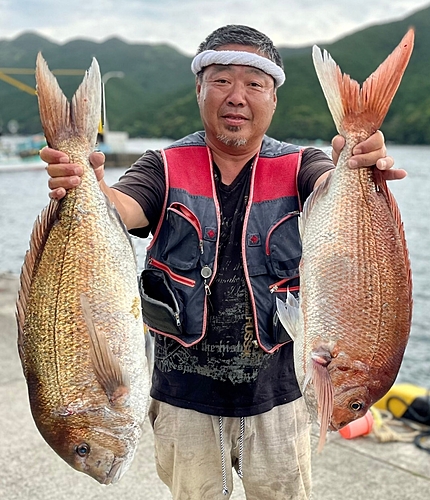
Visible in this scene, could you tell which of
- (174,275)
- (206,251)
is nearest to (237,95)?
(206,251)

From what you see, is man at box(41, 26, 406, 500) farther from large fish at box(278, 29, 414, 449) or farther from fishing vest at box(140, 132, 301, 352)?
large fish at box(278, 29, 414, 449)

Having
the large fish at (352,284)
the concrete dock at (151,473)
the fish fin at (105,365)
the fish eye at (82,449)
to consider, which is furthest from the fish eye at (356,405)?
the concrete dock at (151,473)

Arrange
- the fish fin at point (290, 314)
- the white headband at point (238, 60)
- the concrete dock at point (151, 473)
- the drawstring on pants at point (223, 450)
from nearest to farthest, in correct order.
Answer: the fish fin at point (290, 314) < the white headband at point (238, 60) < the drawstring on pants at point (223, 450) < the concrete dock at point (151, 473)

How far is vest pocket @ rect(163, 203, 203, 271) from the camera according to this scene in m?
2.44

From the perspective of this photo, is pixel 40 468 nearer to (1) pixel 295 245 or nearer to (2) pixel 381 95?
(1) pixel 295 245

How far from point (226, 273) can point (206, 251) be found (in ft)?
0.43

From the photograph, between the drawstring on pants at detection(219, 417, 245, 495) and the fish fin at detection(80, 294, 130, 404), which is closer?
the fish fin at detection(80, 294, 130, 404)

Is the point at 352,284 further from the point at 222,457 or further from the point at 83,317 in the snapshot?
the point at 222,457

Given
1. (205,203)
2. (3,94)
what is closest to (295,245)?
(205,203)

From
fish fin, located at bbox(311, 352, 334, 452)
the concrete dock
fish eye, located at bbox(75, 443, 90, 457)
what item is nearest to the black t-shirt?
fish fin, located at bbox(311, 352, 334, 452)

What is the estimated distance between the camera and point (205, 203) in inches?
97.4

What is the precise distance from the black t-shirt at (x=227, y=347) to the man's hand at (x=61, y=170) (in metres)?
0.46

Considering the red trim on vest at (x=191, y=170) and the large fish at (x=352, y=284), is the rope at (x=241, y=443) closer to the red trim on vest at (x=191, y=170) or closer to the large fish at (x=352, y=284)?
the large fish at (x=352, y=284)

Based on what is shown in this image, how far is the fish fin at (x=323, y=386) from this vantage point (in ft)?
6.47
